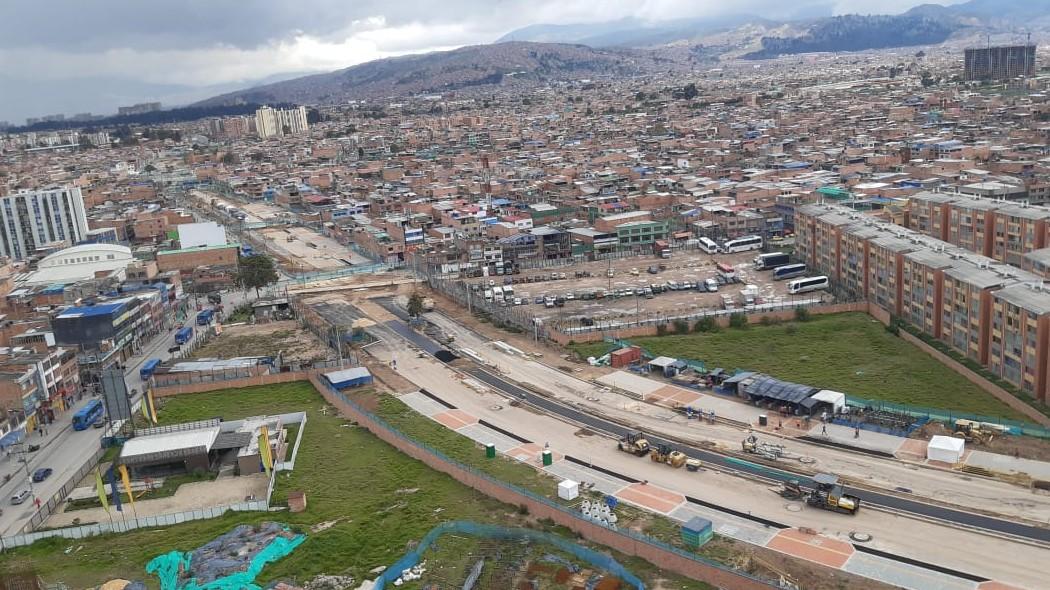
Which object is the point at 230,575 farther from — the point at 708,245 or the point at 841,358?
the point at 708,245

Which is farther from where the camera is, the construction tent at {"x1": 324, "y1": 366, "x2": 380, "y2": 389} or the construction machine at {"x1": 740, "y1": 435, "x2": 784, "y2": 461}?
the construction tent at {"x1": 324, "y1": 366, "x2": 380, "y2": 389}

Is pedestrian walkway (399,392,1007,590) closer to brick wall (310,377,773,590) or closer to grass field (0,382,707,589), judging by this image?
grass field (0,382,707,589)

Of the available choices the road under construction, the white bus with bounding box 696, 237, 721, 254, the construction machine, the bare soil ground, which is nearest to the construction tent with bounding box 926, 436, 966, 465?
the road under construction

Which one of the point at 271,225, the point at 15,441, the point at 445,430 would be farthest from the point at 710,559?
the point at 271,225

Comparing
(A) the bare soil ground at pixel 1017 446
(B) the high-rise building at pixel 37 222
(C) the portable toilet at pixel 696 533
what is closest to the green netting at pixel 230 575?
(C) the portable toilet at pixel 696 533

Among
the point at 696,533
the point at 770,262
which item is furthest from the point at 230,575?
the point at 770,262
